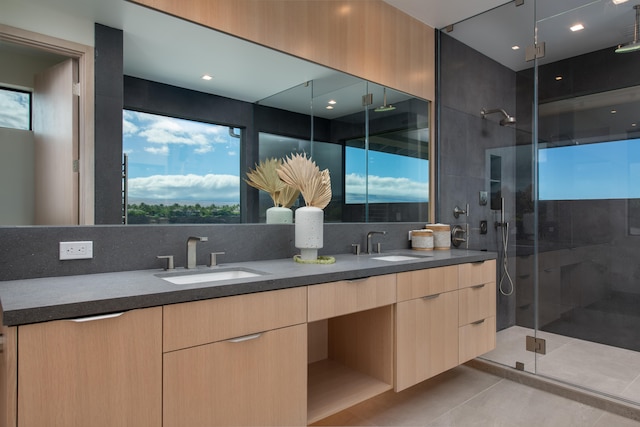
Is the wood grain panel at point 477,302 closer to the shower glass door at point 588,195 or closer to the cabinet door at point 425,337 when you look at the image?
the cabinet door at point 425,337

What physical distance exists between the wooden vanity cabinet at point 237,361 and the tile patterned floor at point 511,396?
731mm

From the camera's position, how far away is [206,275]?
1.82m

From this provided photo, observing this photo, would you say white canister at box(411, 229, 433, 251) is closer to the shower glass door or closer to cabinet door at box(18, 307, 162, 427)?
the shower glass door

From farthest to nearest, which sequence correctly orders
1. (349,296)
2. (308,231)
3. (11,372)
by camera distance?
1. (308,231)
2. (349,296)
3. (11,372)

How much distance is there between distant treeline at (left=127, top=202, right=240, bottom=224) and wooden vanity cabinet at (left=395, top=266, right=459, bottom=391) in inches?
38.6

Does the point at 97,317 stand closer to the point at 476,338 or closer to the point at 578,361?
the point at 476,338

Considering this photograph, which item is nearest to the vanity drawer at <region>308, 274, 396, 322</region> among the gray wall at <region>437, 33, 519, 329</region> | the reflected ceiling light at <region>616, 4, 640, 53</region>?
the gray wall at <region>437, 33, 519, 329</region>

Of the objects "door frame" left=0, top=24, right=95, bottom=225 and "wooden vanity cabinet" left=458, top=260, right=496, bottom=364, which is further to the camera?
"wooden vanity cabinet" left=458, top=260, right=496, bottom=364

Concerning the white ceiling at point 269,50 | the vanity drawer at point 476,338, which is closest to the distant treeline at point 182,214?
the white ceiling at point 269,50

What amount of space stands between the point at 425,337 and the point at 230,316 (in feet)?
4.14

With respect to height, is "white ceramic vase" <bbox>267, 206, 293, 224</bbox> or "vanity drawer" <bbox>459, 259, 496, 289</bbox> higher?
"white ceramic vase" <bbox>267, 206, 293, 224</bbox>

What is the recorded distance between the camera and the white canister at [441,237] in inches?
120

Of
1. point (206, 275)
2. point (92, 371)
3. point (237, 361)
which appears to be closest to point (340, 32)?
point (206, 275)

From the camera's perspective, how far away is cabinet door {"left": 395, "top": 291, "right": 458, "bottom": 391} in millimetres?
2037
